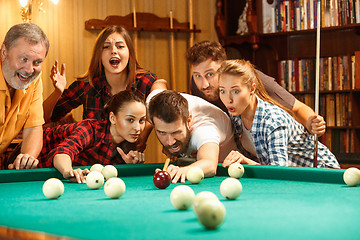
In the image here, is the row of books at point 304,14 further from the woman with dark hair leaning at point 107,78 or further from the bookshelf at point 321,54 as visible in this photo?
the woman with dark hair leaning at point 107,78

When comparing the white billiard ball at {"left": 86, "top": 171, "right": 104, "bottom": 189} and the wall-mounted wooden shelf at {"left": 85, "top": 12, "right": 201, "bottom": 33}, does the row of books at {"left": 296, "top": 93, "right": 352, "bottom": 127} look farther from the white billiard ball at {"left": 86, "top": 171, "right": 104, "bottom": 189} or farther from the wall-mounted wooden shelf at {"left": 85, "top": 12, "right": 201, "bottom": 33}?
the white billiard ball at {"left": 86, "top": 171, "right": 104, "bottom": 189}

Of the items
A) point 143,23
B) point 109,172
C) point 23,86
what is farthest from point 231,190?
point 143,23

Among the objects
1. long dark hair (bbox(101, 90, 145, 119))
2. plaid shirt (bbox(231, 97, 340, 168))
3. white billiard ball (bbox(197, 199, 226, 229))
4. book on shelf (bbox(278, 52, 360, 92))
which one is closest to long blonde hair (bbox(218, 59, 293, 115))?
plaid shirt (bbox(231, 97, 340, 168))

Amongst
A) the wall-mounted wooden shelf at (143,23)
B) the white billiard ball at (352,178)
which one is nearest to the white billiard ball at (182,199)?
the white billiard ball at (352,178)

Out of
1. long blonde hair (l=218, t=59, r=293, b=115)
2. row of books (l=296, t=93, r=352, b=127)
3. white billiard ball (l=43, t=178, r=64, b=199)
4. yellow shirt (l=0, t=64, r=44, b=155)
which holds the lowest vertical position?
row of books (l=296, t=93, r=352, b=127)

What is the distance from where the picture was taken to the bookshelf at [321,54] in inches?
209

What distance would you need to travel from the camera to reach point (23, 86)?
124 inches

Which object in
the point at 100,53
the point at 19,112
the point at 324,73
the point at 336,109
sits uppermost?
the point at 100,53

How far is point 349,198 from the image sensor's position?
5.99 ft

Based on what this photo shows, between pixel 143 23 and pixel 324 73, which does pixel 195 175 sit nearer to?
pixel 324 73

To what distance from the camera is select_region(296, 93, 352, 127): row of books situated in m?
5.39

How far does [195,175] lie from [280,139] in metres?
0.75

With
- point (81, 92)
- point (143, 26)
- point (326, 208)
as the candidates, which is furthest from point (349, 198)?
point (143, 26)

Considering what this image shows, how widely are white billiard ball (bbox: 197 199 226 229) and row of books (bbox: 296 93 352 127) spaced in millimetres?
4342
